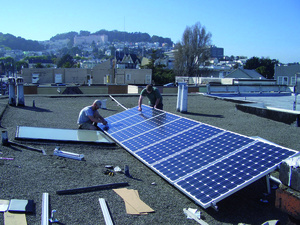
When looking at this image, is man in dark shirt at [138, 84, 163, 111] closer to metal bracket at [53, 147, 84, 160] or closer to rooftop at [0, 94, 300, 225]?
rooftop at [0, 94, 300, 225]

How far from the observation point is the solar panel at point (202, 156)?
5691 mm

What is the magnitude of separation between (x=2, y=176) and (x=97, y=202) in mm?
2205

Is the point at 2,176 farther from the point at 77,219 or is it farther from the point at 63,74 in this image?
the point at 63,74

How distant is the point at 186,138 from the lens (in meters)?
7.89

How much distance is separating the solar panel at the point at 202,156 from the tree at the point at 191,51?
6951 cm

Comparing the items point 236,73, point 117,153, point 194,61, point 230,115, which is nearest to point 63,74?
point 194,61

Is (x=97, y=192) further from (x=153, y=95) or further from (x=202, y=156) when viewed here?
(x=153, y=95)

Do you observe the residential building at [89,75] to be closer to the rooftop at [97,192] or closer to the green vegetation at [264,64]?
the green vegetation at [264,64]

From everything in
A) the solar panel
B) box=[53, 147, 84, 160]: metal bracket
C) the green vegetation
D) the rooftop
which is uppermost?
the green vegetation

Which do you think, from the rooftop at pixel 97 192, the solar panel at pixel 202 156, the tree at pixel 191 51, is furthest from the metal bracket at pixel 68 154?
the tree at pixel 191 51

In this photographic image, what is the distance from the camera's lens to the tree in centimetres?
7594

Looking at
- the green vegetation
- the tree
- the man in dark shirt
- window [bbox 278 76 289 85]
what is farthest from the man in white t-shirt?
the green vegetation

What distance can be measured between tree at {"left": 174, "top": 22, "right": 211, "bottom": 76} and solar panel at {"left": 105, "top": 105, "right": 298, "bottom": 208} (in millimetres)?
69513

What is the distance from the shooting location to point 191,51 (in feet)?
252
